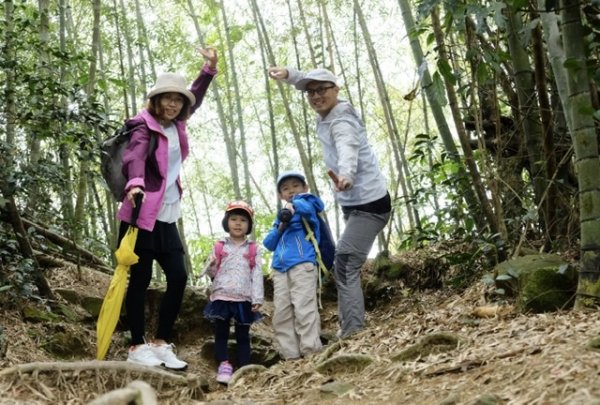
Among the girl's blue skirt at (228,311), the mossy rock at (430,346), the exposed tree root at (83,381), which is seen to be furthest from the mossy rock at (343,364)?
the girl's blue skirt at (228,311)

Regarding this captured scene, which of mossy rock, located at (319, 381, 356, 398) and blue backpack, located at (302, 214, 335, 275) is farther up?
blue backpack, located at (302, 214, 335, 275)

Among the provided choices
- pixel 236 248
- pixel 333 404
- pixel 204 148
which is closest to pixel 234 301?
pixel 236 248

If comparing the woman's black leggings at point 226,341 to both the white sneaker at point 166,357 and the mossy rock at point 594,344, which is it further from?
the mossy rock at point 594,344

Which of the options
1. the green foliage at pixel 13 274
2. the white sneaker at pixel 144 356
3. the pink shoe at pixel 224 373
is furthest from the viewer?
the green foliage at pixel 13 274

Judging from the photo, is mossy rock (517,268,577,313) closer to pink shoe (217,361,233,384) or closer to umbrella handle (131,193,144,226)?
pink shoe (217,361,233,384)

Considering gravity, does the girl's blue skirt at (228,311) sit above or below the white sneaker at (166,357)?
above

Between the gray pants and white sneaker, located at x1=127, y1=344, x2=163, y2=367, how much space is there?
1.09 m

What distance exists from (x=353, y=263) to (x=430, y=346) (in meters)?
1.19

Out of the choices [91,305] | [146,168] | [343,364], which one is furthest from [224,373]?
[91,305]

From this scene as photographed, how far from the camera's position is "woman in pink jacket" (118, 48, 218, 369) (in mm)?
3691

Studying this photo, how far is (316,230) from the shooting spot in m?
4.31

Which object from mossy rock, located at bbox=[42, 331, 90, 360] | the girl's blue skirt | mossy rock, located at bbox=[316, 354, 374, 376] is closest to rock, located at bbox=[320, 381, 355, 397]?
mossy rock, located at bbox=[316, 354, 374, 376]

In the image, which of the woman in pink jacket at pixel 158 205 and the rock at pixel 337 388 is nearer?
the rock at pixel 337 388

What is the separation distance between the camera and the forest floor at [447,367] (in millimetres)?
2125
